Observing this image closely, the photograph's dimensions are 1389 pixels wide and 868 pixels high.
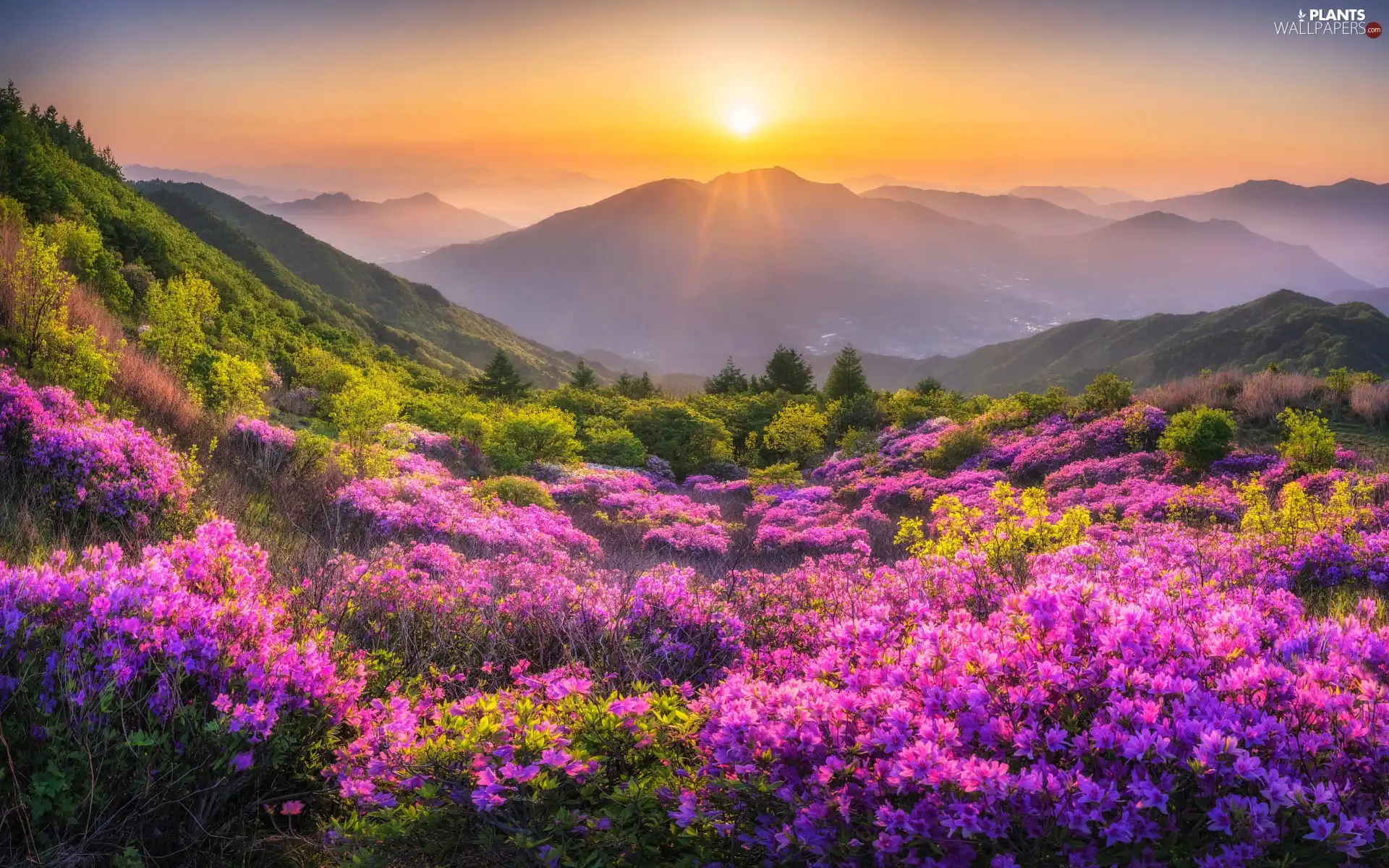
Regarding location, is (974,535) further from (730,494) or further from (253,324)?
(253,324)

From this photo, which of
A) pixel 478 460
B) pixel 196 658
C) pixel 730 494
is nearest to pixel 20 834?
pixel 196 658

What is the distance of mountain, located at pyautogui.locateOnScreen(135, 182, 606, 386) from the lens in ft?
297

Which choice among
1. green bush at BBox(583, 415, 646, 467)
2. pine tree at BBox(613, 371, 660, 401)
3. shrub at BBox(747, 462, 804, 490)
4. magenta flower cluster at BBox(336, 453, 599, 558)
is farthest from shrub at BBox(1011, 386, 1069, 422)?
pine tree at BBox(613, 371, 660, 401)

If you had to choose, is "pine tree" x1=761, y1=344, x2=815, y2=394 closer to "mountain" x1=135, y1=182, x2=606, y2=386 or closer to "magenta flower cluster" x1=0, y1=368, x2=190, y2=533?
"magenta flower cluster" x1=0, y1=368, x2=190, y2=533

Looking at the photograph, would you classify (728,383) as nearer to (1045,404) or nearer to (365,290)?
(1045,404)

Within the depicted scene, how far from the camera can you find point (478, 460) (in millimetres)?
17234

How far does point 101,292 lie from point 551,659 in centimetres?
1926

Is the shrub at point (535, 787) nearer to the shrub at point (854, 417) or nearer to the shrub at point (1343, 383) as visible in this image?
the shrub at point (1343, 383)

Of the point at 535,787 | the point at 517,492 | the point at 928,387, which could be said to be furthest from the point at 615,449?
the point at 535,787

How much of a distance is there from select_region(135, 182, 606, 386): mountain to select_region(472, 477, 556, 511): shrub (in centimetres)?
7751

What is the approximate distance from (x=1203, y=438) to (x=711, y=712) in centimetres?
1430

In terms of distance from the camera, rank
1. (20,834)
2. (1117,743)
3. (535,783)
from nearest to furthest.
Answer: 1. (1117,743)
2. (535,783)
3. (20,834)

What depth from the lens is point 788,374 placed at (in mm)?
39531

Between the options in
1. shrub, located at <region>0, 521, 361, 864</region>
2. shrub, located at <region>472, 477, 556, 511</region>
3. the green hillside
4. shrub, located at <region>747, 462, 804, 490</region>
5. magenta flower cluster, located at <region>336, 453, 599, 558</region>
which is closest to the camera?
shrub, located at <region>0, 521, 361, 864</region>
